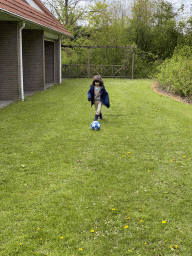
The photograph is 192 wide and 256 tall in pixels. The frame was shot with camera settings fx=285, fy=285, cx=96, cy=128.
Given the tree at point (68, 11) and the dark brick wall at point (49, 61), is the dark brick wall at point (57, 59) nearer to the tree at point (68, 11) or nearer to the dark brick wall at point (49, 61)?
the dark brick wall at point (49, 61)

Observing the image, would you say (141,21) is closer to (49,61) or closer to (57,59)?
(57,59)

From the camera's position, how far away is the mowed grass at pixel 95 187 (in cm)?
334

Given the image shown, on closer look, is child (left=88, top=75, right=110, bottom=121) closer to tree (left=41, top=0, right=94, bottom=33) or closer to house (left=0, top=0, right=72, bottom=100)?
house (left=0, top=0, right=72, bottom=100)

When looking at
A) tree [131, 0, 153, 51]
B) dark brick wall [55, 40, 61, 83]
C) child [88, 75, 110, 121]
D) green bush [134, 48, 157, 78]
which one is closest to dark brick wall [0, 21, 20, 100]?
child [88, 75, 110, 121]

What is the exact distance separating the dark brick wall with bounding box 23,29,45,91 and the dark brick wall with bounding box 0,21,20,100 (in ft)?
11.2

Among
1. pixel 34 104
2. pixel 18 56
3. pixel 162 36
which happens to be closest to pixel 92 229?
pixel 34 104

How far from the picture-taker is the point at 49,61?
751 inches

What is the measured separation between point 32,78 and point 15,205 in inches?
479

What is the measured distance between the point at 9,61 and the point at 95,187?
8768 mm

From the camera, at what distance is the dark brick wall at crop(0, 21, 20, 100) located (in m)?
11.5

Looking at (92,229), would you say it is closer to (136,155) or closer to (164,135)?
(136,155)

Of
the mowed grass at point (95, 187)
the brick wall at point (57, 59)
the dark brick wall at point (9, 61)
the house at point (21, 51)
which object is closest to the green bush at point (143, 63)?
the brick wall at point (57, 59)

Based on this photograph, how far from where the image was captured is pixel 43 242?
330 cm

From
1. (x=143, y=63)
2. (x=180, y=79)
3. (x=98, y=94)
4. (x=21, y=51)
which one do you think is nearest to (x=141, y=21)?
(x=143, y=63)
